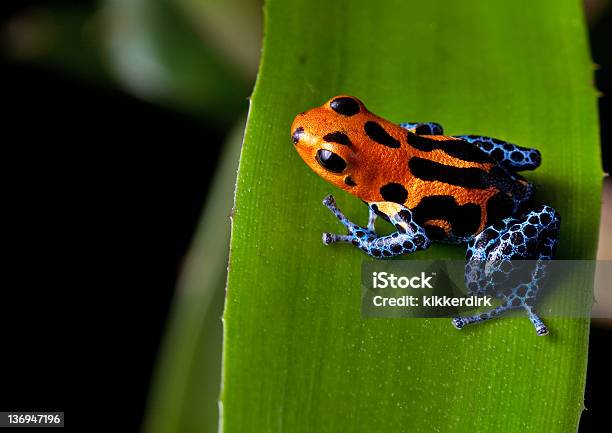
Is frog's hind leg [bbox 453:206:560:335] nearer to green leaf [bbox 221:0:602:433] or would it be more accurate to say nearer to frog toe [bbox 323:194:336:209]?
green leaf [bbox 221:0:602:433]

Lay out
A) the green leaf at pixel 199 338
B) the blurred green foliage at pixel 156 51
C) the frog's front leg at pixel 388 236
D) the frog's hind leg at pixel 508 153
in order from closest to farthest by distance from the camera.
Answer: the frog's front leg at pixel 388 236 → the frog's hind leg at pixel 508 153 → the green leaf at pixel 199 338 → the blurred green foliage at pixel 156 51

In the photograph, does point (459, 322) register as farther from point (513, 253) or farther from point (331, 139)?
point (331, 139)

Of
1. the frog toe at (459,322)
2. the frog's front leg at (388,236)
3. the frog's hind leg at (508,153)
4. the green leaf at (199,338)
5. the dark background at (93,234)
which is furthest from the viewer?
the dark background at (93,234)

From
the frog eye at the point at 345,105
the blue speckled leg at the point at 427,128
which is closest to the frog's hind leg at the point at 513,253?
the blue speckled leg at the point at 427,128

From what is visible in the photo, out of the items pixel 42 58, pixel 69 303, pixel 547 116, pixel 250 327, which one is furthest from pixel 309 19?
pixel 69 303

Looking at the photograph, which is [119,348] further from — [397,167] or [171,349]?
[397,167]

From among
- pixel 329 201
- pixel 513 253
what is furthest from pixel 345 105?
pixel 513 253

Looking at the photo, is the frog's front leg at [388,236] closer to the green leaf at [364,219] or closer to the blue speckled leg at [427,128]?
the green leaf at [364,219]

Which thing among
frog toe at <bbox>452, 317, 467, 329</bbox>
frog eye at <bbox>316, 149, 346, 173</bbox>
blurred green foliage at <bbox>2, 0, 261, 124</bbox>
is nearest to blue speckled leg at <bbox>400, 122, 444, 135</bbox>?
frog eye at <bbox>316, 149, 346, 173</bbox>
